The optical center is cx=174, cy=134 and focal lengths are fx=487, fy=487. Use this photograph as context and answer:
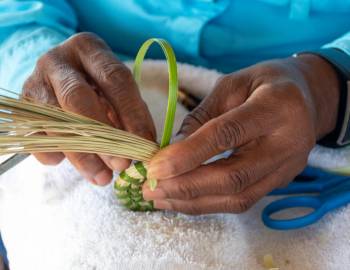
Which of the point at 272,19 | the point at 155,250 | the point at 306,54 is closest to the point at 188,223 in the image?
the point at 155,250

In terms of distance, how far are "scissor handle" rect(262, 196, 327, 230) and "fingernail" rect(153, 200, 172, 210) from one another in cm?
11

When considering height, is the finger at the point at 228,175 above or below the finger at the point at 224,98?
below

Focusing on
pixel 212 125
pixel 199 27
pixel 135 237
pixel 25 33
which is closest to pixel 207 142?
Answer: pixel 212 125

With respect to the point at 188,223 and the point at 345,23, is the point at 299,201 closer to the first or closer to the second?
the point at 188,223

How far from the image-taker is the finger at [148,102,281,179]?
0.45 metres

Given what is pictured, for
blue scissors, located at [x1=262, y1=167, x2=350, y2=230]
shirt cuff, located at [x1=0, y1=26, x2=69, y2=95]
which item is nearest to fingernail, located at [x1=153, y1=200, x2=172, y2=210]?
blue scissors, located at [x1=262, y1=167, x2=350, y2=230]

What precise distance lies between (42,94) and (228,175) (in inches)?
9.5

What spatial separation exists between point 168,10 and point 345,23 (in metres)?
0.27

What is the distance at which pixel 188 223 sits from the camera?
0.53 metres

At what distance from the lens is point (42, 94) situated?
0.57 metres

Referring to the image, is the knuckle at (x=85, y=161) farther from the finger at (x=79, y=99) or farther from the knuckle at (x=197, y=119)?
the knuckle at (x=197, y=119)

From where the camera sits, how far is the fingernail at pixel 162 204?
52 cm

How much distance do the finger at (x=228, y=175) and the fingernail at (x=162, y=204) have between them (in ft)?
0.07

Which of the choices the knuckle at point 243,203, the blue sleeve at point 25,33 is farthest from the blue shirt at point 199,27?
the knuckle at point 243,203
